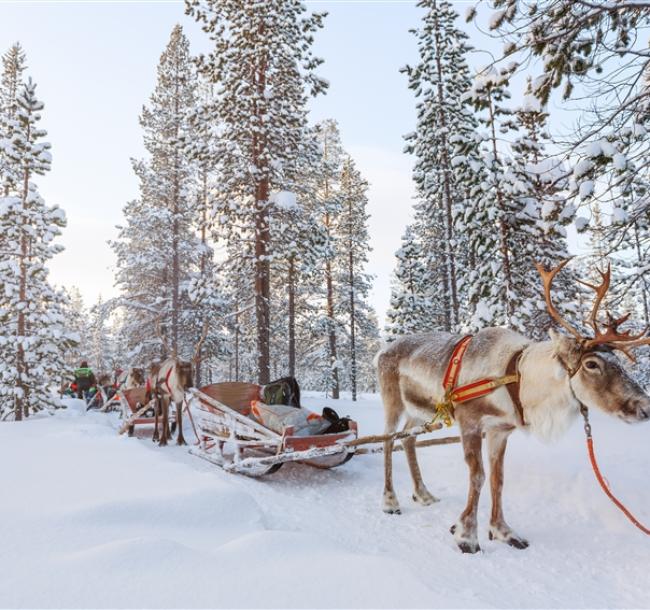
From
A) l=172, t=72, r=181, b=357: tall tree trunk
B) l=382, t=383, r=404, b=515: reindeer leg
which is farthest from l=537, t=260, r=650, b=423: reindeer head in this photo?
l=172, t=72, r=181, b=357: tall tree trunk

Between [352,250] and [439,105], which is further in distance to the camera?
[352,250]

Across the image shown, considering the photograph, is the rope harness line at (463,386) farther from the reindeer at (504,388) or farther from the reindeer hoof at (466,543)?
the reindeer hoof at (466,543)

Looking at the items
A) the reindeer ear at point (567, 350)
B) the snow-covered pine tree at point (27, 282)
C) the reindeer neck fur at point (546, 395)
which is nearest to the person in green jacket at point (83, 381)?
the snow-covered pine tree at point (27, 282)

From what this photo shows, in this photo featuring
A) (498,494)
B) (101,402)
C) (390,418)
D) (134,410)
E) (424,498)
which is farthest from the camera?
(101,402)

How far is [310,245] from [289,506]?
1014 cm

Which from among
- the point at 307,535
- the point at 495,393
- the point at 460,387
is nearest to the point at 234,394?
the point at 460,387

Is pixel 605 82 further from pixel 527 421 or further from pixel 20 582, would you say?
pixel 20 582

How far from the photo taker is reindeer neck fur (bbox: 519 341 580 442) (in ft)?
13.0

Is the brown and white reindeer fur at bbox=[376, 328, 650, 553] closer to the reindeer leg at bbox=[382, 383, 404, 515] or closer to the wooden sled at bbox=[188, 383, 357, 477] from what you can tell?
the reindeer leg at bbox=[382, 383, 404, 515]

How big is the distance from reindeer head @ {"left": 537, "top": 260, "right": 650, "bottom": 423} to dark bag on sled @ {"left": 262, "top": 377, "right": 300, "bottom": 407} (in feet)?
18.2

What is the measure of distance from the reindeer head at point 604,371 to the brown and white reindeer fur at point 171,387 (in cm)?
789

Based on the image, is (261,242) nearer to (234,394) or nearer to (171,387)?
(171,387)

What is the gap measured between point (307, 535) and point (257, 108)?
1370 centimetres

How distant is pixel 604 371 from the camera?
3.66 metres
